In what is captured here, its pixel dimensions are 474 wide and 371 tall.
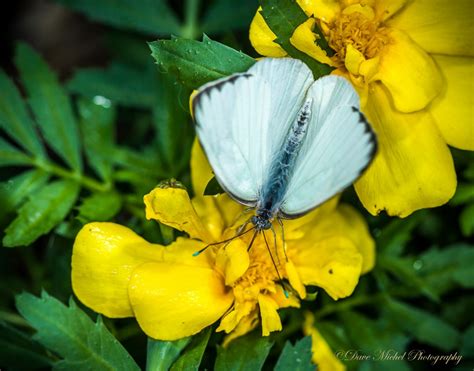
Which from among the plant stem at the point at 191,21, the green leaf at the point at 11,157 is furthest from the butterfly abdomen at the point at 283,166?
the plant stem at the point at 191,21

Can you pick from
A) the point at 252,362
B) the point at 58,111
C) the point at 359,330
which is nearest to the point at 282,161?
the point at 252,362

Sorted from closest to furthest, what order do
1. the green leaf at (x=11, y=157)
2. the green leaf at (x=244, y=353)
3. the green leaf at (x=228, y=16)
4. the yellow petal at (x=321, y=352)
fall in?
1. the green leaf at (x=244, y=353)
2. the yellow petal at (x=321, y=352)
3. the green leaf at (x=11, y=157)
4. the green leaf at (x=228, y=16)

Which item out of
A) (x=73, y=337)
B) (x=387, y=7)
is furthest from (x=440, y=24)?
(x=73, y=337)

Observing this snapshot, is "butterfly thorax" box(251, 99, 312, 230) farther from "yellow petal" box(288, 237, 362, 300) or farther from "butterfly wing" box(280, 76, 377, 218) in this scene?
"yellow petal" box(288, 237, 362, 300)

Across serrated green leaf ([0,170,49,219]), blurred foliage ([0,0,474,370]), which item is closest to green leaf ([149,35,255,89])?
blurred foliage ([0,0,474,370])

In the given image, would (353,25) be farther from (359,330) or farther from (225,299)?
(359,330)

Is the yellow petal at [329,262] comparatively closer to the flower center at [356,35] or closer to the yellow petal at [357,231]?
the yellow petal at [357,231]

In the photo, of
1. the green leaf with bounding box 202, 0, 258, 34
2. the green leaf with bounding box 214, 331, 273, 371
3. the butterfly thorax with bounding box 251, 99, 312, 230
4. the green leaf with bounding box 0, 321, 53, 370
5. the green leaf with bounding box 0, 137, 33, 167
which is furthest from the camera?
the green leaf with bounding box 202, 0, 258, 34

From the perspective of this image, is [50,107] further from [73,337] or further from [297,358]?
[297,358]
